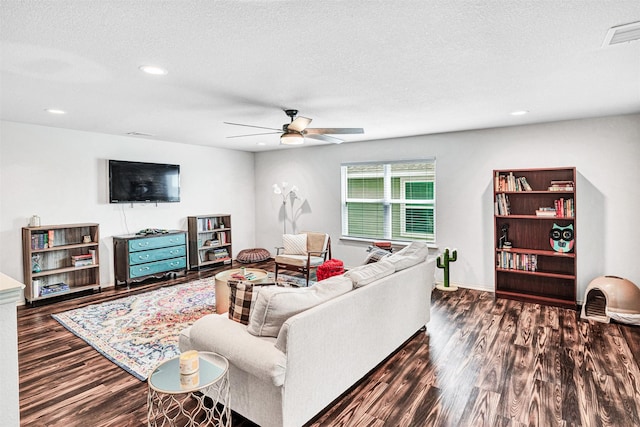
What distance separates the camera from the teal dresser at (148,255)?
17.4 ft

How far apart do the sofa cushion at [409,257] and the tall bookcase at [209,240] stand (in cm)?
418

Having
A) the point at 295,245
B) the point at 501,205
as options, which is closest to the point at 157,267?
the point at 295,245

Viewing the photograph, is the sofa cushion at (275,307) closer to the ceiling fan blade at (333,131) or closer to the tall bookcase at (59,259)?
the ceiling fan blade at (333,131)

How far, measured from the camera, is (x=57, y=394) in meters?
2.54

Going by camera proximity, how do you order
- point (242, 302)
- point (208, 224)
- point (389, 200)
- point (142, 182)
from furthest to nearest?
1. point (208, 224)
2. point (389, 200)
3. point (142, 182)
4. point (242, 302)

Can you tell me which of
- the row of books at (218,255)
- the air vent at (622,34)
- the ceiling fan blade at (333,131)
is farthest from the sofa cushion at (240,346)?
the row of books at (218,255)

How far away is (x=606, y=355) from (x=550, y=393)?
40.2 inches

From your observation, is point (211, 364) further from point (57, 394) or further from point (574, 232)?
point (574, 232)

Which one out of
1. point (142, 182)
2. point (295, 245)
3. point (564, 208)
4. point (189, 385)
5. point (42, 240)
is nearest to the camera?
point (189, 385)

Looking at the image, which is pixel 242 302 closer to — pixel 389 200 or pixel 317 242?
pixel 317 242

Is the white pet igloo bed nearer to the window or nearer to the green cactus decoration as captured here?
the green cactus decoration

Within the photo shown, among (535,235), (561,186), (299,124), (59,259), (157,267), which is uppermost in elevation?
(299,124)

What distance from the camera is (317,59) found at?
7.88 feet

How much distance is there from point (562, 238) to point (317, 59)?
13.0ft
